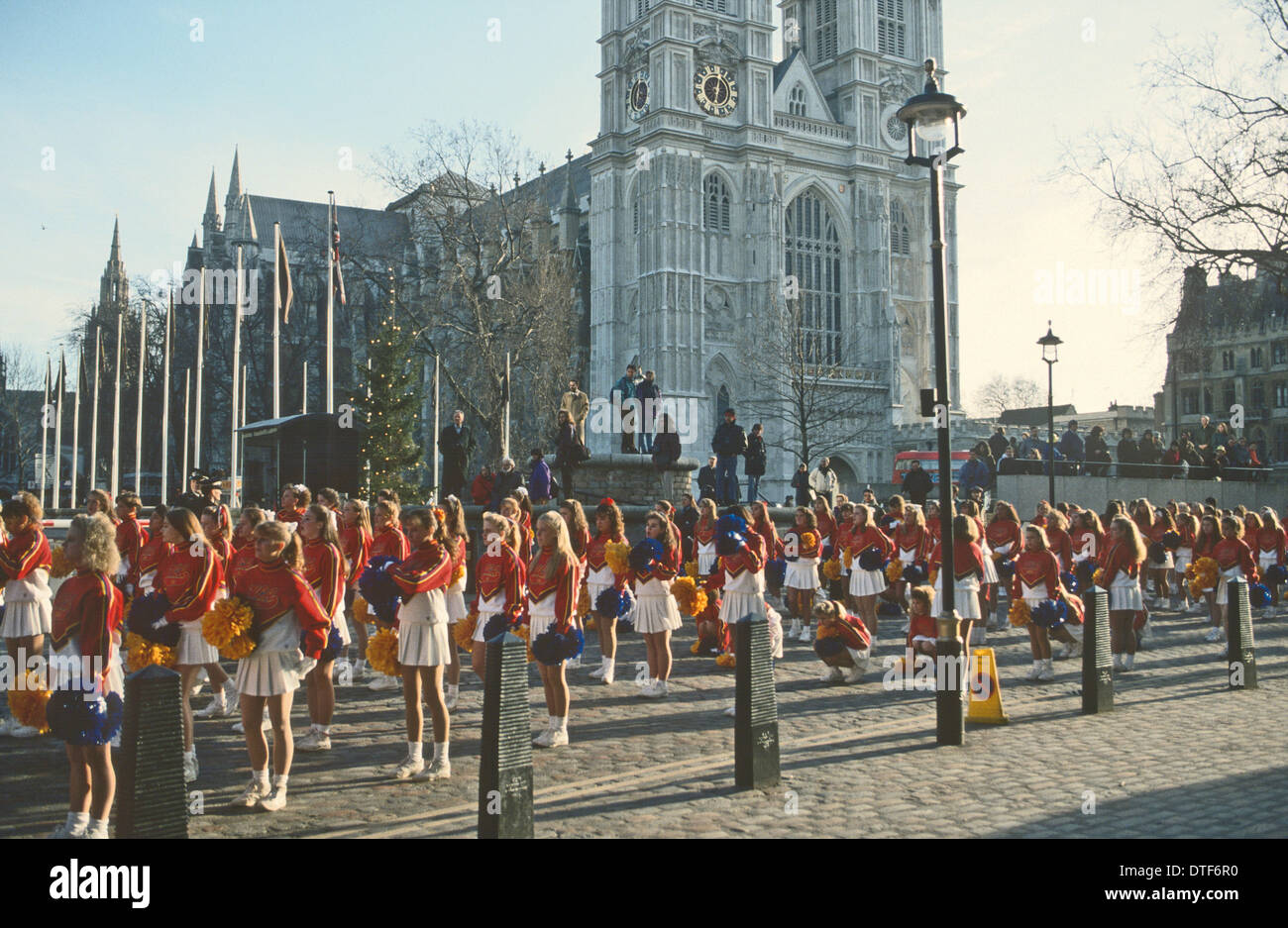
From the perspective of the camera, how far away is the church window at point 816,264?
211 feet

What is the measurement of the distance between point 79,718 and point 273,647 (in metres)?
1.29

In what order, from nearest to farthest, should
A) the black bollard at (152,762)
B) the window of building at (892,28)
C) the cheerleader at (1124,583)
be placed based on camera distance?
the black bollard at (152,762) → the cheerleader at (1124,583) → the window of building at (892,28)

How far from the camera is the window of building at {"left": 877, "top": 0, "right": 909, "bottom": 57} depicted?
68.2 metres

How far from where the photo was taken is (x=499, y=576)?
8867mm

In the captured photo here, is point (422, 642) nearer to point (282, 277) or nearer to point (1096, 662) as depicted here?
point (1096, 662)

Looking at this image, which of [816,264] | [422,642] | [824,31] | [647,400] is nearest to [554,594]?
[422,642]

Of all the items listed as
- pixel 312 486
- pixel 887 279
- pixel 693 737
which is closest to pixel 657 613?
pixel 693 737

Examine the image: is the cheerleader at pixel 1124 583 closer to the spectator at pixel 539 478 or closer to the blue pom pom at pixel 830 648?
the blue pom pom at pixel 830 648

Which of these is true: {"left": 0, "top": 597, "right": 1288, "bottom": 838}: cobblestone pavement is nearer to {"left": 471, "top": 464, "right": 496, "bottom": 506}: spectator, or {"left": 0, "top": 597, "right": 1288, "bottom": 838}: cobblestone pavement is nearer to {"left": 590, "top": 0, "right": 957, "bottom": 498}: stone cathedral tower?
{"left": 471, "top": 464, "right": 496, "bottom": 506}: spectator

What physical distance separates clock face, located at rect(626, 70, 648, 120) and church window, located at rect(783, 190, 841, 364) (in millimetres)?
10414

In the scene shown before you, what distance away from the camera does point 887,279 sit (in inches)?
2566

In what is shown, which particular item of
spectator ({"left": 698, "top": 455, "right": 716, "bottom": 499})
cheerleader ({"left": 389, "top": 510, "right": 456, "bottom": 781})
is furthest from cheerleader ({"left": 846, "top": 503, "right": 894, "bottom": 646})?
spectator ({"left": 698, "top": 455, "right": 716, "bottom": 499})

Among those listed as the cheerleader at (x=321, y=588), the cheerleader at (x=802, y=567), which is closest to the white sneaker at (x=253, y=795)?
the cheerleader at (x=321, y=588)

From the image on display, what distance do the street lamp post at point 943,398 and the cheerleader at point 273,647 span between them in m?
5.01
